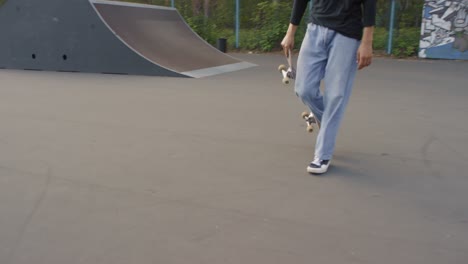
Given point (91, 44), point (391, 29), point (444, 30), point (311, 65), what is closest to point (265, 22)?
point (391, 29)

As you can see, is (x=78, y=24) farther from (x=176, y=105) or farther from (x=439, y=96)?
(x=439, y=96)

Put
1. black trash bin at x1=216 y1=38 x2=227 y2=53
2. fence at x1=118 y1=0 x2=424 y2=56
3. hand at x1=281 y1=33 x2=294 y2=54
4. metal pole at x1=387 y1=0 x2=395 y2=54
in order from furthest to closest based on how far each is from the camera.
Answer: black trash bin at x1=216 y1=38 x2=227 y2=53 → metal pole at x1=387 y1=0 x2=395 y2=54 → fence at x1=118 y1=0 x2=424 y2=56 → hand at x1=281 y1=33 x2=294 y2=54

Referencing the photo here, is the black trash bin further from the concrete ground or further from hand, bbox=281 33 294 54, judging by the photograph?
hand, bbox=281 33 294 54

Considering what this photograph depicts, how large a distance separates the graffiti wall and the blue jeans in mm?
10444

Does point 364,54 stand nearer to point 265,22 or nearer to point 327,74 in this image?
point 327,74

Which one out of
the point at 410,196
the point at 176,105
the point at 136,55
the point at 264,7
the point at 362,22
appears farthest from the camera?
the point at 264,7

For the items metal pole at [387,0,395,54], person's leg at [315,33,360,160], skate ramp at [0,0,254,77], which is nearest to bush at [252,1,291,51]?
metal pole at [387,0,395,54]

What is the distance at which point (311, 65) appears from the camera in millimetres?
3184

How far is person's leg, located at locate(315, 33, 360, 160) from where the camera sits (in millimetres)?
3039

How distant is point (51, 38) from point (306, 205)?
320 inches

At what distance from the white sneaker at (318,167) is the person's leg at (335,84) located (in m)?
0.03

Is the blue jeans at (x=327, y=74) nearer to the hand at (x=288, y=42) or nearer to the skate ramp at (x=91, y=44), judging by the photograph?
the hand at (x=288, y=42)

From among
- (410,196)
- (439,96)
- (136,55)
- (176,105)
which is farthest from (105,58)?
(410,196)

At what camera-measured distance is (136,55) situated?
852cm
